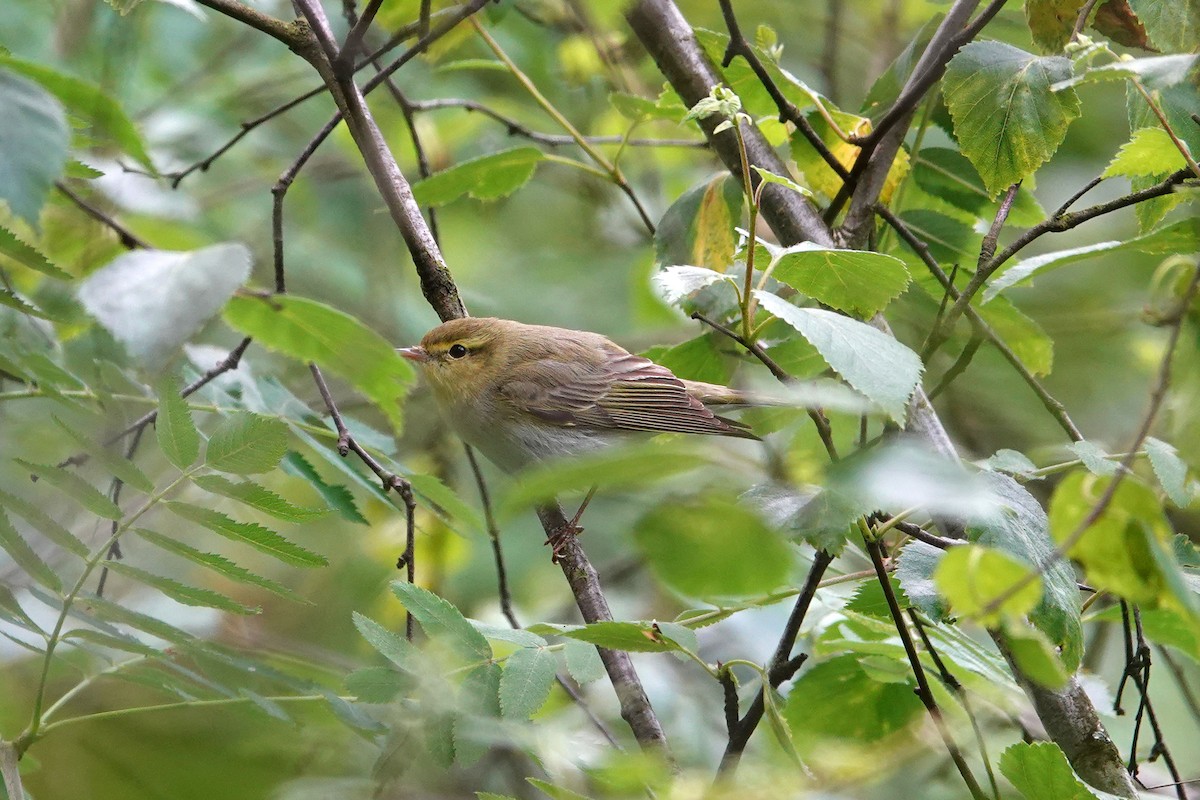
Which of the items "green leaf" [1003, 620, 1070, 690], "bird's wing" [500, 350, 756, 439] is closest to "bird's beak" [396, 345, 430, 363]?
"bird's wing" [500, 350, 756, 439]

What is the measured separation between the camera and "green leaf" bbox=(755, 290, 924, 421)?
1.37 meters

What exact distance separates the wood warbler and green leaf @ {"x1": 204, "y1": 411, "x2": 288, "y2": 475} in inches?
70.7

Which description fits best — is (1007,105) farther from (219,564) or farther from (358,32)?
(219,564)

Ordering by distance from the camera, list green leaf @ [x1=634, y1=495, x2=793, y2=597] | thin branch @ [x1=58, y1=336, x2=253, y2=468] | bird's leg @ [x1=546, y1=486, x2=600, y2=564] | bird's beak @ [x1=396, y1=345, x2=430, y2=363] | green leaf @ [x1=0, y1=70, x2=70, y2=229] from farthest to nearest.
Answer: bird's beak @ [x1=396, y1=345, x2=430, y2=363]
bird's leg @ [x1=546, y1=486, x2=600, y2=564]
thin branch @ [x1=58, y1=336, x2=253, y2=468]
green leaf @ [x1=0, y1=70, x2=70, y2=229]
green leaf @ [x1=634, y1=495, x2=793, y2=597]

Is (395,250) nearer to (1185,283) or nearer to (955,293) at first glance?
(955,293)

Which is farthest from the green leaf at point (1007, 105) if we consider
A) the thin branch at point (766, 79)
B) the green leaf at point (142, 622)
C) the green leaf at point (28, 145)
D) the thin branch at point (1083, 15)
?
the green leaf at point (142, 622)

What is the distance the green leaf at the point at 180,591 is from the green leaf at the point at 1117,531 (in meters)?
1.17

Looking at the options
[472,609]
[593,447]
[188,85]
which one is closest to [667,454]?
[593,447]

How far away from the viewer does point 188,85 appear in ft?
15.5

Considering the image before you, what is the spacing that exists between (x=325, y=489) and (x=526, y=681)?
0.75 metres

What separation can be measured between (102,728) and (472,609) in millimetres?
2564

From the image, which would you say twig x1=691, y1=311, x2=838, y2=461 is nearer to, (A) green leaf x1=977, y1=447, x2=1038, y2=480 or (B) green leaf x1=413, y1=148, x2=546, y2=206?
(A) green leaf x1=977, y1=447, x2=1038, y2=480

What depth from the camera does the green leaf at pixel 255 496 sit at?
5.32 feet

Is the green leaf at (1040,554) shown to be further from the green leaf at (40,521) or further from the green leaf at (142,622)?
the green leaf at (40,521)
